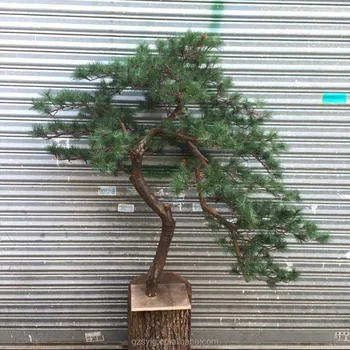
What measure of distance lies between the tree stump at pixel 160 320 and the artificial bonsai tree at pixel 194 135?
10 cm

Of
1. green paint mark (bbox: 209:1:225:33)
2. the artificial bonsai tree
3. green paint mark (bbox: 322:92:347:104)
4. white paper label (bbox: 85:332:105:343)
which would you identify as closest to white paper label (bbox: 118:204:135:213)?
the artificial bonsai tree

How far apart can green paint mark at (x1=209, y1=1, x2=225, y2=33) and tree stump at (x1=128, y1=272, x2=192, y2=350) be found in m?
1.82

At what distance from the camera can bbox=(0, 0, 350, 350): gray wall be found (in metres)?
2.44

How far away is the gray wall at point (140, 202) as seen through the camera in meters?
2.44

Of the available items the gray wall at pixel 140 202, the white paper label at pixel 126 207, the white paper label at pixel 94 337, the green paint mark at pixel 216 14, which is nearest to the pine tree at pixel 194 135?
the green paint mark at pixel 216 14

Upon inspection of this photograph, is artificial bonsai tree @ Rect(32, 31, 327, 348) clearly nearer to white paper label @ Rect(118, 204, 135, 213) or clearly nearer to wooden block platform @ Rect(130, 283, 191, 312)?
wooden block platform @ Rect(130, 283, 191, 312)

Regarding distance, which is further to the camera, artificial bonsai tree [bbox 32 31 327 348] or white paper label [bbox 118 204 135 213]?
white paper label [bbox 118 204 135 213]

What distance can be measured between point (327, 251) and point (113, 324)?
72.7 inches

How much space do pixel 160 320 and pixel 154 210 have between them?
698 millimetres

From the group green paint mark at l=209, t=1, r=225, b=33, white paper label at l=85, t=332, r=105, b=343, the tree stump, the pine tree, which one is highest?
green paint mark at l=209, t=1, r=225, b=33

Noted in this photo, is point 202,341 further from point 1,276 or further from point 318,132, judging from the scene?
point 318,132

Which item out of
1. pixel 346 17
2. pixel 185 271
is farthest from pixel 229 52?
pixel 185 271

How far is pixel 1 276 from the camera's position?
279cm

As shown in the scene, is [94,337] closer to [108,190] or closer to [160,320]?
[160,320]
